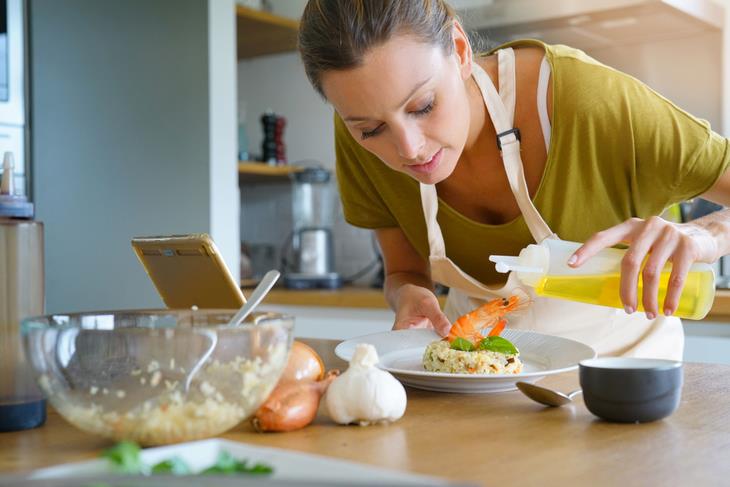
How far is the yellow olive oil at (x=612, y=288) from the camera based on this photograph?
121 cm

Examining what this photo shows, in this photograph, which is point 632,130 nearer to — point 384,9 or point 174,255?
point 384,9

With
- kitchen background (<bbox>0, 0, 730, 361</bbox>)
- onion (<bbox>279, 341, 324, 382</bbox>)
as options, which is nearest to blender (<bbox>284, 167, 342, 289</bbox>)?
kitchen background (<bbox>0, 0, 730, 361</bbox>)

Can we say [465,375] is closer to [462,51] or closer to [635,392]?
[635,392]

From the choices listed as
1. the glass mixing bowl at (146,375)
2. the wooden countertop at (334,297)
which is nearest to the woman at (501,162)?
the glass mixing bowl at (146,375)

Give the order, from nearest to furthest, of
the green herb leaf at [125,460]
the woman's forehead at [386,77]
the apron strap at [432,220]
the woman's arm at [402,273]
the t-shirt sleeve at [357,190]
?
the green herb leaf at [125,460], the woman's forehead at [386,77], the woman's arm at [402,273], the apron strap at [432,220], the t-shirt sleeve at [357,190]

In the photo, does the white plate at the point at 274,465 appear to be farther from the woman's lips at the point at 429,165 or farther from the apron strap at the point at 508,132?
the apron strap at the point at 508,132

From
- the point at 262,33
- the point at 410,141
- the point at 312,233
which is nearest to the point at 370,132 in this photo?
the point at 410,141

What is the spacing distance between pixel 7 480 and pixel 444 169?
99cm

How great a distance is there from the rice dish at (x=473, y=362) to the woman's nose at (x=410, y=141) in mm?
318

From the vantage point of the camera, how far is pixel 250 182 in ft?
13.6

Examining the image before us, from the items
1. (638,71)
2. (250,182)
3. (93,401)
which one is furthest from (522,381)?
(250,182)

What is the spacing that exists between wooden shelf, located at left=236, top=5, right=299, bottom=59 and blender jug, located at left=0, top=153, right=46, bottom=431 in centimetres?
237

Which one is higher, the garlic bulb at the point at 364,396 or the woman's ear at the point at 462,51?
the woman's ear at the point at 462,51

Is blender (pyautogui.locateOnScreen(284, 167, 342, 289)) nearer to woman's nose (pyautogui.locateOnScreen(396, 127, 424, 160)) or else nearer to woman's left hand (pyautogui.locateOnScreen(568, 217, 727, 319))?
woman's nose (pyautogui.locateOnScreen(396, 127, 424, 160))
